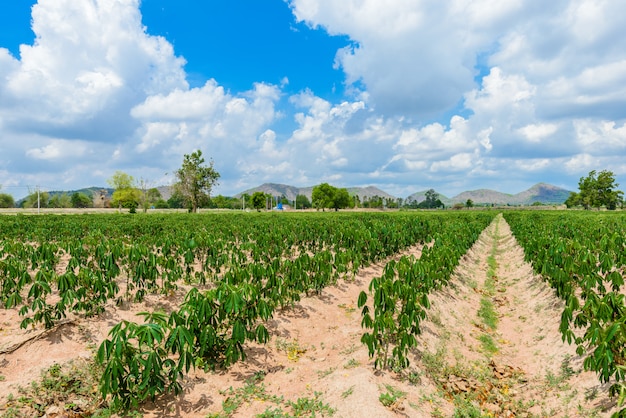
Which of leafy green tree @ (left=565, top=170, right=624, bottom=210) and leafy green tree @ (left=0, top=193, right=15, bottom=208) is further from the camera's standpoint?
leafy green tree @ (left=0, top=193, right=15, bottom=208)

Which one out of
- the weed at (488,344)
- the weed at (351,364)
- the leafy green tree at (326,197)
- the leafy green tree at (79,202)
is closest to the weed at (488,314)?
the weed at (488,344)

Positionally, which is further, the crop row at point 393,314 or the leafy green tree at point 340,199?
the leafy green tree at point 340,199

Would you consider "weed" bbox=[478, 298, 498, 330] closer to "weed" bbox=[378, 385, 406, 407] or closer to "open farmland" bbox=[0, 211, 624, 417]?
"open farmland" bbox=[0, 211, 624, 417]

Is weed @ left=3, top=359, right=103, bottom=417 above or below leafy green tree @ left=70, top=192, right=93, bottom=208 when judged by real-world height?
below

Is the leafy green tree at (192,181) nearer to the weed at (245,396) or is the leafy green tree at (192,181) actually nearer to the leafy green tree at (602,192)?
the weed at (245,396)

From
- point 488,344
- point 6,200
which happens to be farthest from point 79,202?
point 488,344

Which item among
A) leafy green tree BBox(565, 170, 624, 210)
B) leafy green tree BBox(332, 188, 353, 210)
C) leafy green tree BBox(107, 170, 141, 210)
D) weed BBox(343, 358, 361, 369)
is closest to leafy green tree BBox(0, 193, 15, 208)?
leafy green tree BBox(107, 170, 141, 210)

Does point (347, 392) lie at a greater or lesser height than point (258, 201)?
lesser

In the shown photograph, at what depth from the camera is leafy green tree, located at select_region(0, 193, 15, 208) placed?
124m

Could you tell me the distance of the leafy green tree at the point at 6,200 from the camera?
124m

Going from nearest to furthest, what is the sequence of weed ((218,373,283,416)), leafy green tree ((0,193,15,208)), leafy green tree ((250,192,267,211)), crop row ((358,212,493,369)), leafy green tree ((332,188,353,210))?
weed ((218,373,283,416)) → crop row ((358,212,493,369)) → leafy green tree ((332,188,353,210)) → leafy green tree ((250,192,267,211)) → leafy green tree ((0,193,15,208))

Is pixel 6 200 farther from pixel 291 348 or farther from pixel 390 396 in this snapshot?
pixel 390 396

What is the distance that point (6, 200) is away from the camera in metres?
128

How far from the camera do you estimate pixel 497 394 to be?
580cm
